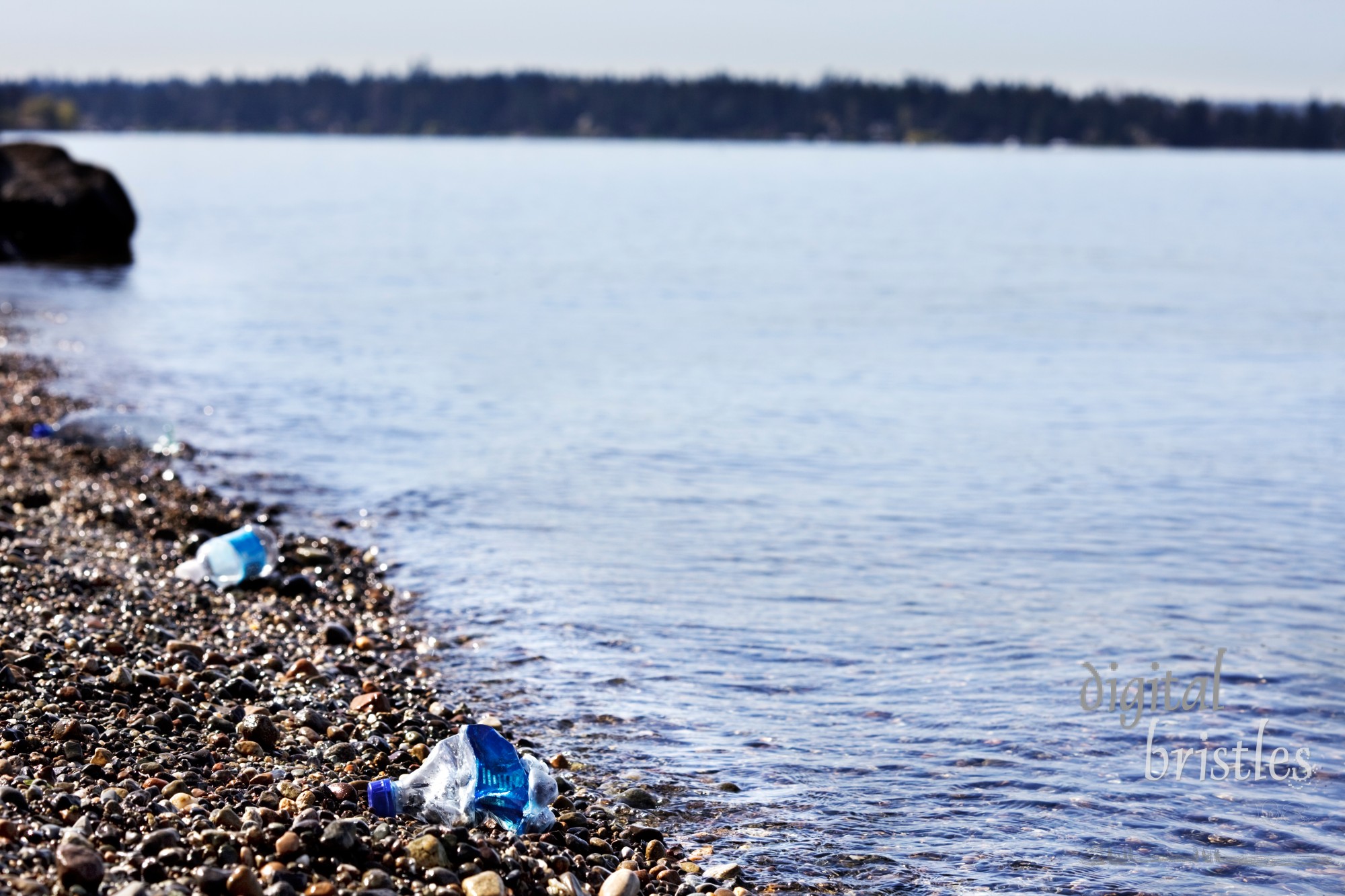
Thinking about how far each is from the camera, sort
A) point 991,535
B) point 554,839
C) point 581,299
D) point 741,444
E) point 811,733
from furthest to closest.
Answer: point 581,299
point 741,444
point 991,535
point 811,733
point 554,839

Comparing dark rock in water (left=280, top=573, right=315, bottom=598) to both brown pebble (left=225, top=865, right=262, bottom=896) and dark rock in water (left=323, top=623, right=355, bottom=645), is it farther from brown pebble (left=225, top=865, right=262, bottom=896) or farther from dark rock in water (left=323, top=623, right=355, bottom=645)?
brown pebble (left=225, top=865, right=262, bottom=896)

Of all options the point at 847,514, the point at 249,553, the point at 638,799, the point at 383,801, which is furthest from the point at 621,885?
the point at 847,514

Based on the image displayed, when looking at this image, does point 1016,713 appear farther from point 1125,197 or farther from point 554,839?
point 1125,197

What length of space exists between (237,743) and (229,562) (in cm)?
338

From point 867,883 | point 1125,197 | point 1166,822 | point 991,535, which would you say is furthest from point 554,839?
point 1125,197

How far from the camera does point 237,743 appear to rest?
575cm

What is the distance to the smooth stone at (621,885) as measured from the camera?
4.89 meters

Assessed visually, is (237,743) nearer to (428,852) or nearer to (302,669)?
(302,669)

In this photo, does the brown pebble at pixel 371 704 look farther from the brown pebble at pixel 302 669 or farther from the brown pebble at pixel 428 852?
the brown pebble at pixel 428 852

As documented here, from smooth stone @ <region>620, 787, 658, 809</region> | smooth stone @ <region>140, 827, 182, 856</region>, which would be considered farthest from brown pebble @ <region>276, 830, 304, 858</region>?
smooth stone @ <region>620, 787, 658, 809</region>

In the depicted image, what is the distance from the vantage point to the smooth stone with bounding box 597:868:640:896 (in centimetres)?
489

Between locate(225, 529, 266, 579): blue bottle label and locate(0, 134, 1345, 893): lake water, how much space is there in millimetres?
1043

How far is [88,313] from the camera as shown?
23953mm

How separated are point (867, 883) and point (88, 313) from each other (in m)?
22.1
